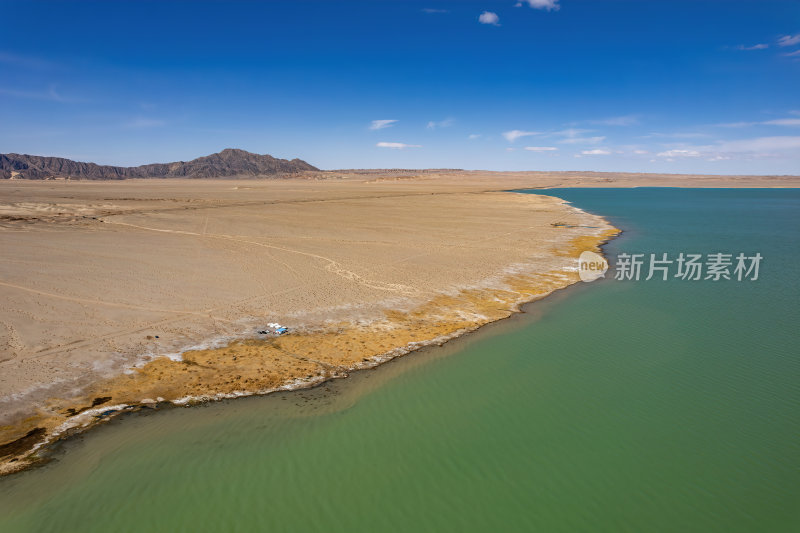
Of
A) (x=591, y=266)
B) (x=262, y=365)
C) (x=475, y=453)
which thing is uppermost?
(x=591, y=266)

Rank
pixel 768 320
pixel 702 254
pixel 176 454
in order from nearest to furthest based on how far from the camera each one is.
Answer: pixel 176 454, pixel 768 320, pixel 702 254

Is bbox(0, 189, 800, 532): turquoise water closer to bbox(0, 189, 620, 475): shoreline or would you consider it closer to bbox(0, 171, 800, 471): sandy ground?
bbox(0, 189, 620, 475): shoreline

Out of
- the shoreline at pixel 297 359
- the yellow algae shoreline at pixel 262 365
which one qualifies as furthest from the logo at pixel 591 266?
the yellow algae shoreline at pixel 262 365

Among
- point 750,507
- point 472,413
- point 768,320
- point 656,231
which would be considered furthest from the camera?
point 656,231

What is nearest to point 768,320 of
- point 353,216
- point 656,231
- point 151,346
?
point 151,346

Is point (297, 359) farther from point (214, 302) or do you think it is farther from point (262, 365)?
point (214, 302)

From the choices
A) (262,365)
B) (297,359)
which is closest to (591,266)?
(297,359)

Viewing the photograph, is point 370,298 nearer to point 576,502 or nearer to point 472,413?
point 472,413
